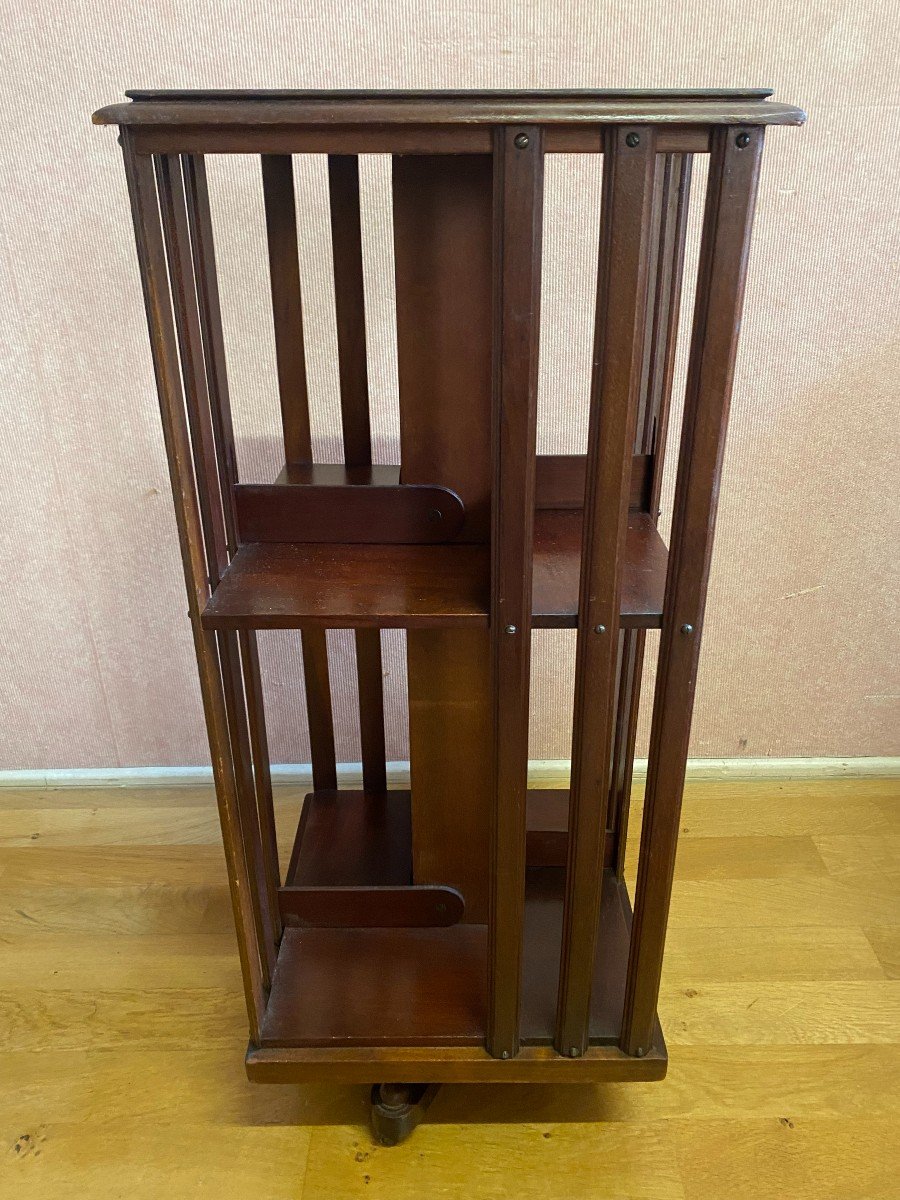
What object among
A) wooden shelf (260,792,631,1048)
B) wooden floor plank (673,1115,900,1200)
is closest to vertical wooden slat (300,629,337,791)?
wooden shelf (260,792,631,1048)

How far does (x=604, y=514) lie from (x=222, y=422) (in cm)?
46

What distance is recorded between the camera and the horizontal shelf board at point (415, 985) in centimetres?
113

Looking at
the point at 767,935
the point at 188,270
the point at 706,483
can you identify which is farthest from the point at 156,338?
the point at 767,935

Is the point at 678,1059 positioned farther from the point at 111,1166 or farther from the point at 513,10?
the point at 513,10

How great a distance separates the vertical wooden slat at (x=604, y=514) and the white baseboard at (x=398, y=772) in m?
0.78

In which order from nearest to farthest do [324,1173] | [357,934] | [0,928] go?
[324,1173], [357,934], [0,928]

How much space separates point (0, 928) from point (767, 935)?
126 centimetres

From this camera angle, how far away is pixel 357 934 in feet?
4.18

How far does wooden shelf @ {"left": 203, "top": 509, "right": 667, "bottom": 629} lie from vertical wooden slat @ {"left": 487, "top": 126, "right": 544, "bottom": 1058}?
0.05 m

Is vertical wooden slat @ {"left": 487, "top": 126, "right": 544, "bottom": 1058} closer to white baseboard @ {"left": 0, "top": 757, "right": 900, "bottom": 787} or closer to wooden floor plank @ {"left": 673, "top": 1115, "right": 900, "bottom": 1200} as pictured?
wooden floor plank @ {"left": 673, "top": 1115, "right": 900, "bottom": 1200}

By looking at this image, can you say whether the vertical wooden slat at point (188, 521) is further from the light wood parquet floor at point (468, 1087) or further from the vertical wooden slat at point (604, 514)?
the vertical wooden slat at point (604, 514)

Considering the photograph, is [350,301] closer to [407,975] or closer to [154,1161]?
[407,975]

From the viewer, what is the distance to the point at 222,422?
3.42 feet

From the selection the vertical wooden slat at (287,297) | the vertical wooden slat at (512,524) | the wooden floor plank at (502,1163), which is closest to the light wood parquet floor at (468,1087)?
the wooden floor plank at (502,1163)
